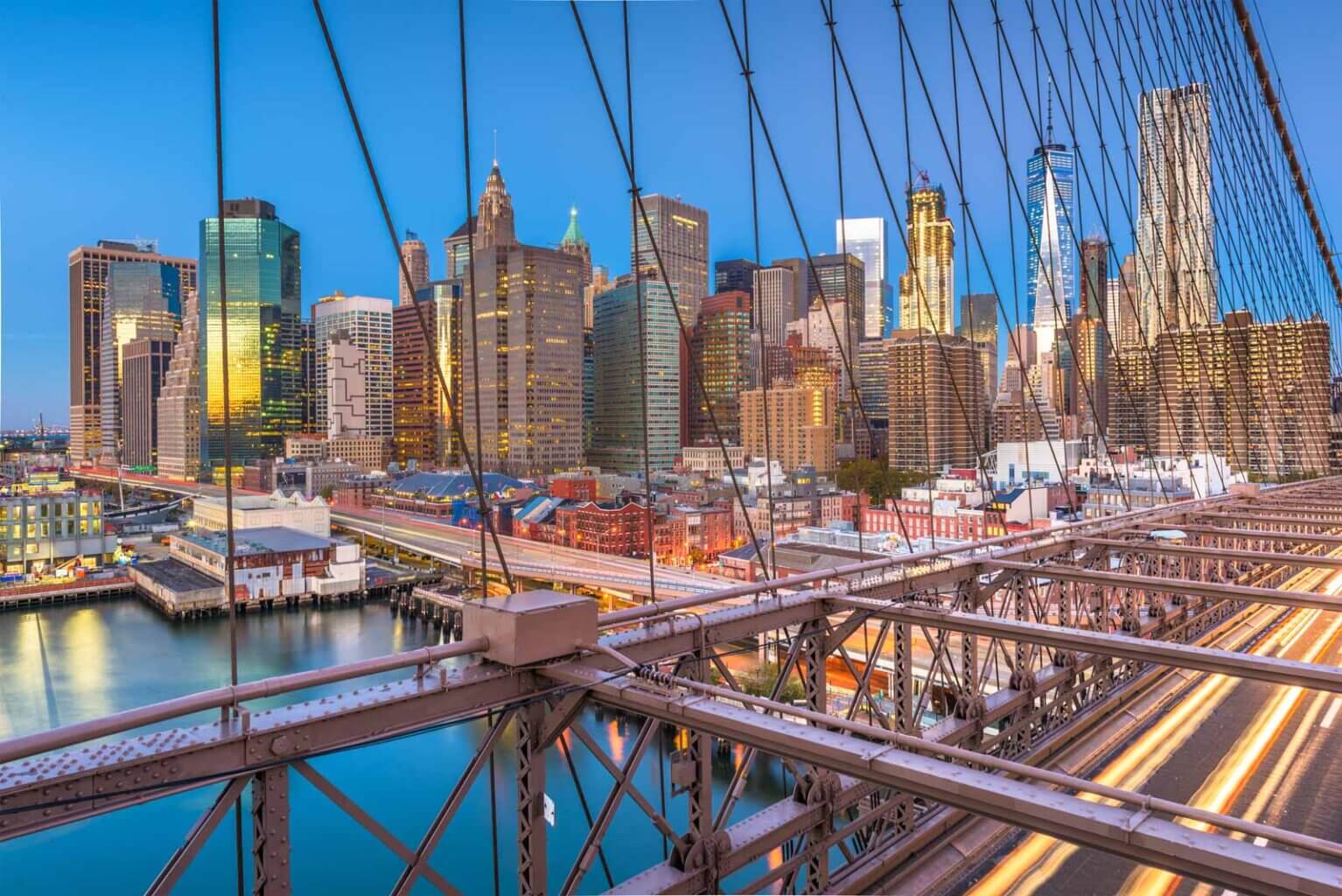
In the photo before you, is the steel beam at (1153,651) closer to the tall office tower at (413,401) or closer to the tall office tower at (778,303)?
the tall office tower at (413,401)

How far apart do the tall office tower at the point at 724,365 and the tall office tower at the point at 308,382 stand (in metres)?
55.8

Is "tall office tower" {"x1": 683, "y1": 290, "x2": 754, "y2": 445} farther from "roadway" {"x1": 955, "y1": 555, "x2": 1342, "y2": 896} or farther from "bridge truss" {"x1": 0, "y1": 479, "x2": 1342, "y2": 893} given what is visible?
"bridge truss" {"x1": 0, "y1": 479, "x2": 1342, "y2": 893}

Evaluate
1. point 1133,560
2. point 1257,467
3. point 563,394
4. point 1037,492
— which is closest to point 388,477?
point 563,394

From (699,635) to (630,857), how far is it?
21672 mm

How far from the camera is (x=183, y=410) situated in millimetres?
90062

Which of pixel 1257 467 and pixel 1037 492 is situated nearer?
pixel 1257 467

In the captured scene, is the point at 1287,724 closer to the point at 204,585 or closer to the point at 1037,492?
the point at 1037,492

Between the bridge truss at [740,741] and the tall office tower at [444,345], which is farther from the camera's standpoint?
the tall office tower at [444,345]

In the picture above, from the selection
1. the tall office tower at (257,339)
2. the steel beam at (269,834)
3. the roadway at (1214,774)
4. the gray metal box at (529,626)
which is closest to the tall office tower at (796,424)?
the tall office tower at (257,339)

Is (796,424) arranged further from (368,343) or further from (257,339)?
(257,339)

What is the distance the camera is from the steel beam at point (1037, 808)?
1.95 m

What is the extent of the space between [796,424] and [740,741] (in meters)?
103

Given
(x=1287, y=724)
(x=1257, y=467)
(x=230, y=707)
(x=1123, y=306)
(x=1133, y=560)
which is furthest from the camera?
(x=1123, y=306)

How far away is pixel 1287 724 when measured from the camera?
7266 millimetres
